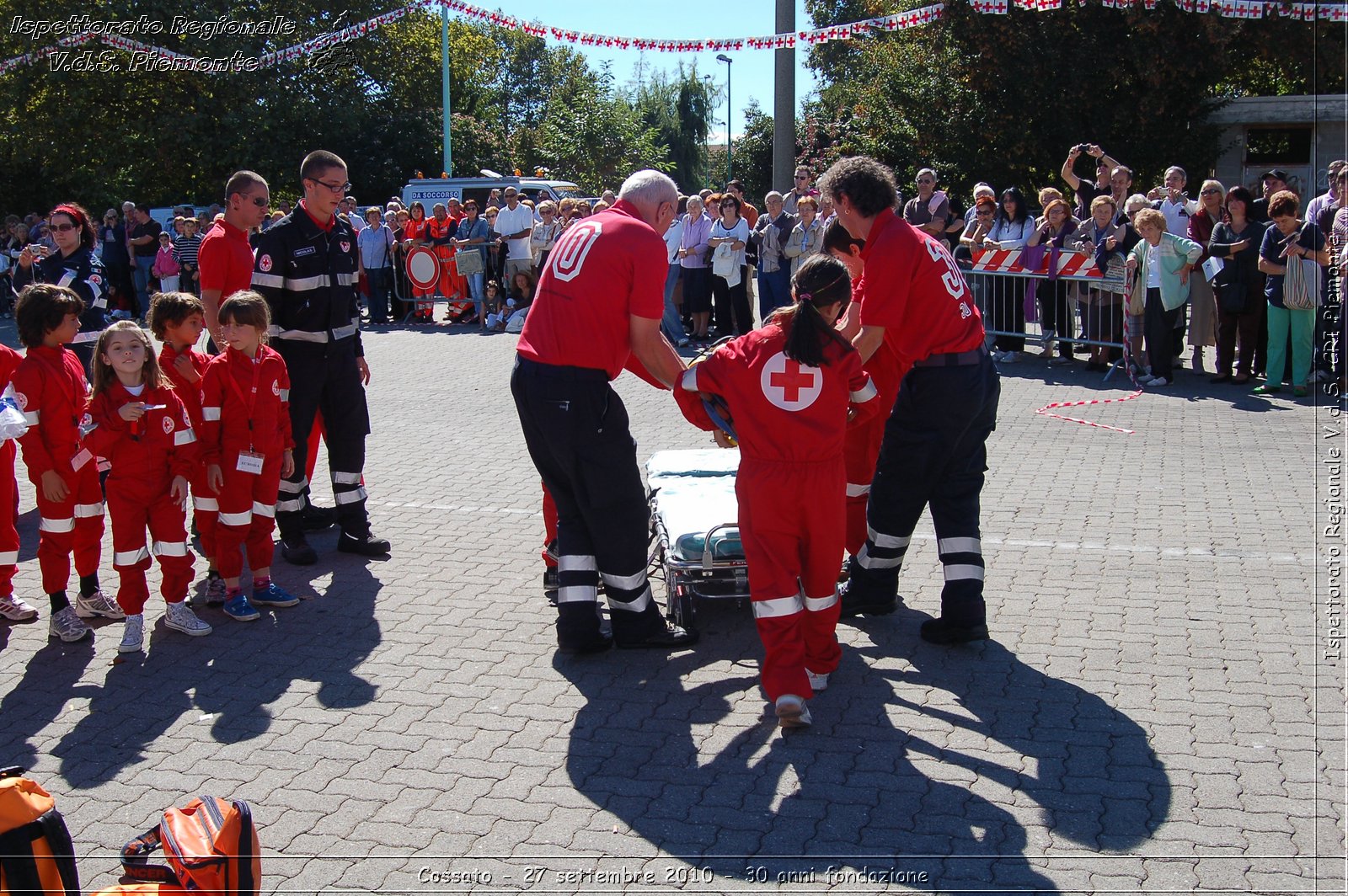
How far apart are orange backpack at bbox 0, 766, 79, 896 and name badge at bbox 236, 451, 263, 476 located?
117 inches

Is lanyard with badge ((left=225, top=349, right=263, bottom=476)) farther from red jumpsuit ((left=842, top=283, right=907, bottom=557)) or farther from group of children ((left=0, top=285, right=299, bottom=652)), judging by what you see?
red jumpsuit ((left=842, top=283, right=907, bottom=557))

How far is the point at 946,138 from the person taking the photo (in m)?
22.8

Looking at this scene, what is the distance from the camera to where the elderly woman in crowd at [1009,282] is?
534 inches

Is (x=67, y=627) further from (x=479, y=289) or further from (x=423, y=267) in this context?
(x=423, y=267)

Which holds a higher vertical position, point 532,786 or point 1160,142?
point 1160,142

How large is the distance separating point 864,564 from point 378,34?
33.9 meters

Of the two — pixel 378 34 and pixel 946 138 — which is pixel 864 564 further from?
pixel 378 34

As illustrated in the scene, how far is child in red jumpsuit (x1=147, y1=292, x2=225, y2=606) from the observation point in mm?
5777

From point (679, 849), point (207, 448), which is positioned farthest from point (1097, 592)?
point (207, 448)

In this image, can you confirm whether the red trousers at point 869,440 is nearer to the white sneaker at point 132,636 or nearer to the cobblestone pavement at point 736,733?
the cobblestone pavement at point 736,733

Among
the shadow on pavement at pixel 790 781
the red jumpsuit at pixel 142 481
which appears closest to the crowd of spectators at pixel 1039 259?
the red jumpsuit at pixel 142 481

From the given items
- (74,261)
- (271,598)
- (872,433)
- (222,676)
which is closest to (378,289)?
(74,261)

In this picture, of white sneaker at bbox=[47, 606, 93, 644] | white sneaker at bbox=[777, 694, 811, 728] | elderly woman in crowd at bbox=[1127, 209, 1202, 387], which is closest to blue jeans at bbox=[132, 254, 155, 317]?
elderly woman in crowd at bbox=[1127, 209, 1202, 387]

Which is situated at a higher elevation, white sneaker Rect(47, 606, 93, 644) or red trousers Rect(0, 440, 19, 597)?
red trousers Rect(0, 440, 19, 597)
